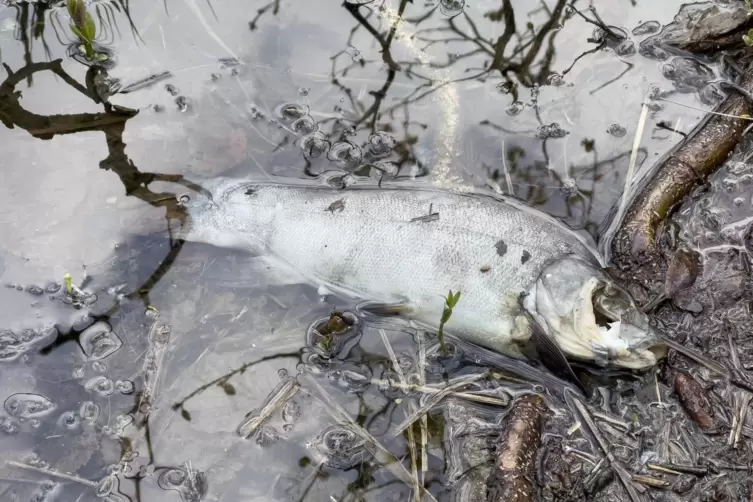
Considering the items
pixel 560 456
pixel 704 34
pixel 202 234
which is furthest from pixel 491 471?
pixel 704 34

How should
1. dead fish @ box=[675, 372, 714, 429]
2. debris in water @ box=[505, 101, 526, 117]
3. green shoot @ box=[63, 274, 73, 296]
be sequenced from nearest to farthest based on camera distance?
dead fish @ box=[675, 372, 714, 429] < green shoot @ box=[63, 274, 73, 296] < debris in water @ box=[505, 101, 526, 117]

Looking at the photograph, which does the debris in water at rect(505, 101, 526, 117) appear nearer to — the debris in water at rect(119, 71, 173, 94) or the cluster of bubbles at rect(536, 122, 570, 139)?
the cluster of bubbles at rect(536, 122, 570, 139)

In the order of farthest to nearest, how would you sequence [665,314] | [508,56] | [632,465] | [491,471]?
1. [508,56]
2. [665,314]
3. [632,465]
4. [491,471]

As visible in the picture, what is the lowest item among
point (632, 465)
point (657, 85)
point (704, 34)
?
point (632, 465)

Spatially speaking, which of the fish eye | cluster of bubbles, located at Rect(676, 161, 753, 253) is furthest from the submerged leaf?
cluster of bubbles, located at Rect(676, 161, 753, 253)

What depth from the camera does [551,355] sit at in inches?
125

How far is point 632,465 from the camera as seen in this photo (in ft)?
9.89

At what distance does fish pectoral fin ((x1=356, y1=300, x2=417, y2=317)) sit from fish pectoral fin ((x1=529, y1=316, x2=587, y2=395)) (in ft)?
2.53

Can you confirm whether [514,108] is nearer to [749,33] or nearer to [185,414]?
[749,33]

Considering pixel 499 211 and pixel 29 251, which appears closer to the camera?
pixel 499 211

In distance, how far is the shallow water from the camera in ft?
10.8

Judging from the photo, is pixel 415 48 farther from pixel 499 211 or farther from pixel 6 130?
pixel 6 130

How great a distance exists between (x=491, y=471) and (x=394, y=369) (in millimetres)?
901

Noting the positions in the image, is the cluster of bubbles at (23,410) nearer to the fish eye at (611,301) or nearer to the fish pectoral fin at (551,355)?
the fish pectoral fin at (551,355)
